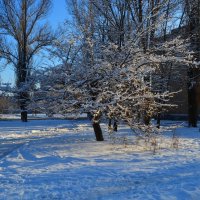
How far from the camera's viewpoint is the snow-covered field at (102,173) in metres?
6.89

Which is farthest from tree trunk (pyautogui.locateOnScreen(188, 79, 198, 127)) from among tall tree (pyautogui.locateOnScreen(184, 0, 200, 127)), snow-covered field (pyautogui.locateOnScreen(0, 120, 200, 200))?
snow-covered field (pyautogui.locateOnScreen(0, 120, 200, 200))

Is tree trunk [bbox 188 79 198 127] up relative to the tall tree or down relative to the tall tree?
down

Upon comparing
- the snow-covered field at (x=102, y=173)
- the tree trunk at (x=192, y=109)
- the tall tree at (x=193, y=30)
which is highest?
the tall tree at (x=193, y=30)

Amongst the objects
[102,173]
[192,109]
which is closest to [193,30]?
[192,109]

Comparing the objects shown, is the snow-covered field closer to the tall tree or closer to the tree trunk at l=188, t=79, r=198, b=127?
the tall tree

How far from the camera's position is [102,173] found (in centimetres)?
857

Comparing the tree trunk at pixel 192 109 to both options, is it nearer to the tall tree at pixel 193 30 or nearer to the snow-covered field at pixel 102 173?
the tall tree at pixel 193 30

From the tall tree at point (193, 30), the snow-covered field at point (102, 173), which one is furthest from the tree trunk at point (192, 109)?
the snow-covered field at point (102, 173)

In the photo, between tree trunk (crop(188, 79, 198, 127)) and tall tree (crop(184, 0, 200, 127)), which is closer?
tall tree (crop(184, 0, 200, 127))

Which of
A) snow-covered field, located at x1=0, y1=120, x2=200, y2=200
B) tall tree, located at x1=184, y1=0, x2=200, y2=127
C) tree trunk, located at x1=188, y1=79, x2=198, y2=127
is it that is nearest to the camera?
snow-covered field, located at x1=0, y1=120, x2=200, y2=200

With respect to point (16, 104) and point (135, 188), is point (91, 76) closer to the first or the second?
point (16, 104)

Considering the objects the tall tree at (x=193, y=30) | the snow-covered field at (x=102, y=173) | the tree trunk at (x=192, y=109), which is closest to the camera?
the snow-covered field at (x=102, y=173)

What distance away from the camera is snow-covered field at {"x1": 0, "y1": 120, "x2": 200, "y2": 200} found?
6895 mm

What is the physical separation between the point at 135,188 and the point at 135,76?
5.91m
